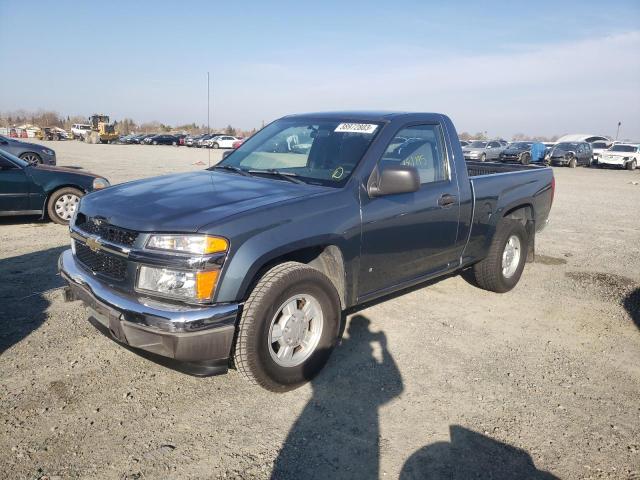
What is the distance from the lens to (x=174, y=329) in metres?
2.71

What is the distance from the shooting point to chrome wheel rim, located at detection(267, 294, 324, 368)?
319cm

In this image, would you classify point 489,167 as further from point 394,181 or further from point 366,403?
point 366,403

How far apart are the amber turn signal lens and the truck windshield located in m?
1.19

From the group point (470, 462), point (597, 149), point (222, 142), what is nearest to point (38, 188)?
point (470, 462)

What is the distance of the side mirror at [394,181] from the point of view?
11.4 ft

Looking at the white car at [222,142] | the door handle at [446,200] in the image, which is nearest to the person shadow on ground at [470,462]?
the door handle at [446,200]

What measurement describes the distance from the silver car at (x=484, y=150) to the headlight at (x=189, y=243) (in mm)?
29941

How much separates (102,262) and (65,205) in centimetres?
577

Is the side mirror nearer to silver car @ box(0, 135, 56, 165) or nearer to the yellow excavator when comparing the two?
silver car @ box(0, 135, 56, 165)

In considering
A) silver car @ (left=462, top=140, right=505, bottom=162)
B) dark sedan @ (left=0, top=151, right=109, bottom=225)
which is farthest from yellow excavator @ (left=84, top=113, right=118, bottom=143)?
dark sedan @ (left=0, top=151, right=109, bottom=225)

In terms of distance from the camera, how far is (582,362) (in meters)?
3.90

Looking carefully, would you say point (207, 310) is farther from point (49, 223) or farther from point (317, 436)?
point (49, 223)

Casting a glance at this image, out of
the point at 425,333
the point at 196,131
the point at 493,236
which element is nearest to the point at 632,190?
the point at 493,236

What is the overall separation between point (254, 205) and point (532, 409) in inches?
88.8
